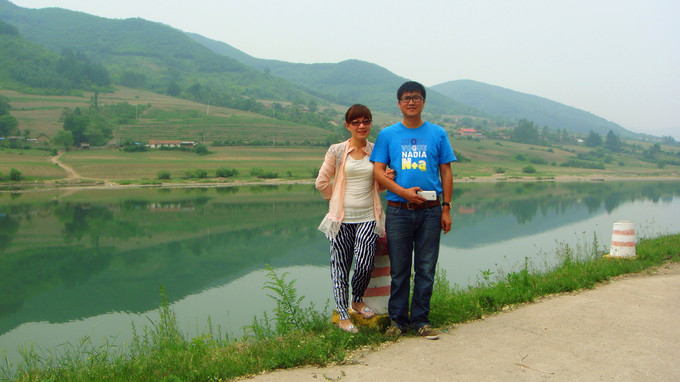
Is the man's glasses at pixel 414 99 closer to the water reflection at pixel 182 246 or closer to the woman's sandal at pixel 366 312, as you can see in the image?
the woman's sandal at pixel 366 312

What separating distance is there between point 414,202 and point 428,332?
0.95 metres

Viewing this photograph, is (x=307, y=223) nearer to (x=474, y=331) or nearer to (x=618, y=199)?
(x=474, y=331)

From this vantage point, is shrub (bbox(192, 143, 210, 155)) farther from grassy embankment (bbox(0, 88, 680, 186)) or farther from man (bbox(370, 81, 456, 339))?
man (bbox(370, 81, 456, 339))

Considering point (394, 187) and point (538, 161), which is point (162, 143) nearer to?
point (538, 161)

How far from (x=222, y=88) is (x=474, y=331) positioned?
13408cm

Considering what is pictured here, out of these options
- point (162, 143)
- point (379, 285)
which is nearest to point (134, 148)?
point (162, 143)

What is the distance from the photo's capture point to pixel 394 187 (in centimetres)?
376

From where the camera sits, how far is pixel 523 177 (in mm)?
57938

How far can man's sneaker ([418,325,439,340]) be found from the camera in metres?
3.74

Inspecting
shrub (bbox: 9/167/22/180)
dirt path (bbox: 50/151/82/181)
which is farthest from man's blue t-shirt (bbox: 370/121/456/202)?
dirt path (bbox: 50/151/82/181)

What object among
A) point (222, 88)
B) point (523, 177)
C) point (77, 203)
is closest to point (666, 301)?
point (77, 203)

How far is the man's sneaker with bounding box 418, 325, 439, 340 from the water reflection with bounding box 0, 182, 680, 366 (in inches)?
183

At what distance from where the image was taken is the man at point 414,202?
3820mm

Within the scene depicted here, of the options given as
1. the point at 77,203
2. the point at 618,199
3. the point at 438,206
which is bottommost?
the point at 77,203
